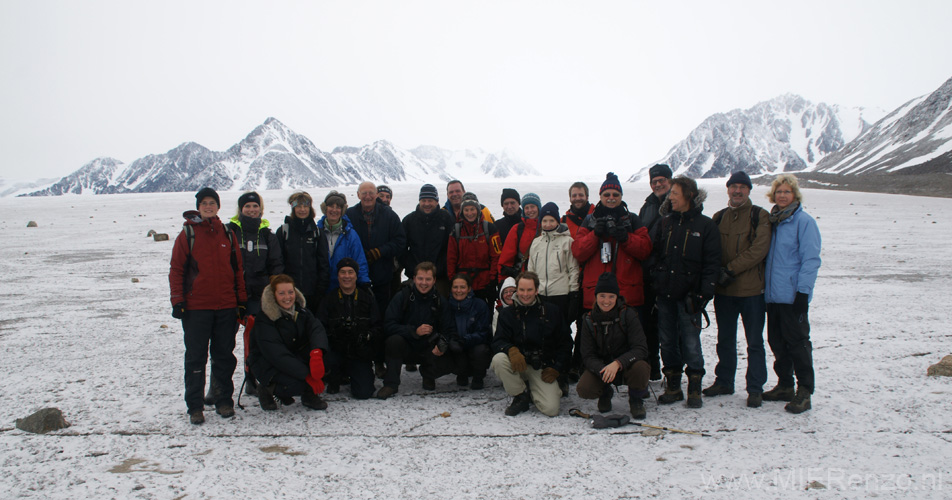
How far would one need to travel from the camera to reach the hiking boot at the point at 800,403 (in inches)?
169

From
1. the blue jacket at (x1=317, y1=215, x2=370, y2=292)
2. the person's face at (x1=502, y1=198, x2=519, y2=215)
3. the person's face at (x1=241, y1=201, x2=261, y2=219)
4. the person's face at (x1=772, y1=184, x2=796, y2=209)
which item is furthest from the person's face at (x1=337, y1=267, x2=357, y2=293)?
the person's face at (x1=772, y1=184, x2=796, y2=209)

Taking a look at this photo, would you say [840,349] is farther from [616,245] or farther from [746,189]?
[616,245]

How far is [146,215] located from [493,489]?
29280 mm

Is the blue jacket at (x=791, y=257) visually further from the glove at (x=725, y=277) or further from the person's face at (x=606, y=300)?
the person's face at (x=606, y=300)

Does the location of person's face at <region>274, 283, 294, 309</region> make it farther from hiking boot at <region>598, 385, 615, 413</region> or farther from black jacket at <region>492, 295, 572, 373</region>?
hiking boot at <region>598, 385, 615, 413</region>

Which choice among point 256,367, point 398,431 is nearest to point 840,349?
point 398,431

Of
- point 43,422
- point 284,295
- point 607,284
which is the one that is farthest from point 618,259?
point 43,422

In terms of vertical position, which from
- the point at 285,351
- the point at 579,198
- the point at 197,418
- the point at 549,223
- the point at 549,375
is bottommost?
the point at 197,418

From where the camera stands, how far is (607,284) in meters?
4.48

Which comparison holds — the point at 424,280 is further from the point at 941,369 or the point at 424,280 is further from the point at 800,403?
the point at 941,369

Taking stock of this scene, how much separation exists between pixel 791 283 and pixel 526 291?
2.12 metres

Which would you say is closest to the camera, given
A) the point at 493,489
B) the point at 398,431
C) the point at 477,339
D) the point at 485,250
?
the point at 493,489

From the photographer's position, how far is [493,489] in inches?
130

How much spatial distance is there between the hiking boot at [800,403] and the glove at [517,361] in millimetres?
2109
